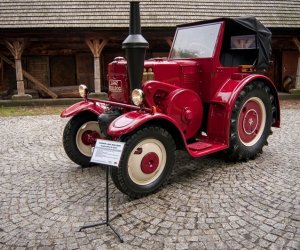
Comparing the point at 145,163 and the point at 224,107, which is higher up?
the point at 224,107

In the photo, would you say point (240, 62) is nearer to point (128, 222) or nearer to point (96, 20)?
point (128, 222)

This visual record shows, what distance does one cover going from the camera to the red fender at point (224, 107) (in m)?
4.49

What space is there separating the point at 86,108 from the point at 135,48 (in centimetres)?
130

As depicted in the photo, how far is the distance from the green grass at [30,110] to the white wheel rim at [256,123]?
6.87 metres

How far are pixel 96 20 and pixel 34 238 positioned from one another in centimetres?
1017

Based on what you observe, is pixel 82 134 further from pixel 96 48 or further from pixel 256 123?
pixel 96 48

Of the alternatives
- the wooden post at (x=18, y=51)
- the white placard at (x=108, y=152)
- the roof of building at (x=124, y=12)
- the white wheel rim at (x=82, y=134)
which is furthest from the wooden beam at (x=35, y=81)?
the white placard at (x=108, y=152)

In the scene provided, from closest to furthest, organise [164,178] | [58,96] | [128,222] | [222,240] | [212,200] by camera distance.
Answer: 1. [222,240]
2. [128,222]
3. [212,200]
4. [164,178]
5. [58,96]

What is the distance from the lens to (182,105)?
4.43 m

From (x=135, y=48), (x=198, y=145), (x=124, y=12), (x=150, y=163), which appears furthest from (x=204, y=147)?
(x=124, y=12)

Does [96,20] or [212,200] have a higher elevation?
[96,20]

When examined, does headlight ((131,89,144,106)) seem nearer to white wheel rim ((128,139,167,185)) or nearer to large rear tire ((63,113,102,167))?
white wheel rim ((128,139,167,185))

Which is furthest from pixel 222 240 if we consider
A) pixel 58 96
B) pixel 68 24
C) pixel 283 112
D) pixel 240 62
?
pixel 58 96

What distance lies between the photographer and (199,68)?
479 centimetres
